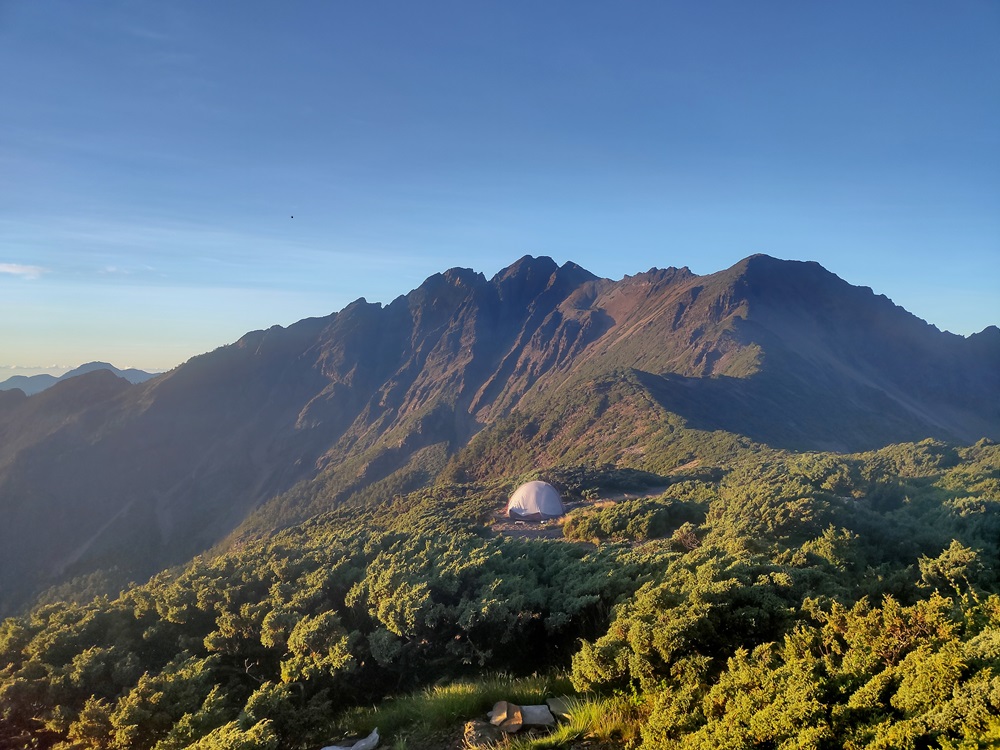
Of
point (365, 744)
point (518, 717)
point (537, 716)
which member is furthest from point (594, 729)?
point (365, 744)

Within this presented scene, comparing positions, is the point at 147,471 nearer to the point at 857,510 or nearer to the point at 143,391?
the point at 143,391

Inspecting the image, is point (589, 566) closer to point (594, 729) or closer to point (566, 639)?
point (566, 639)

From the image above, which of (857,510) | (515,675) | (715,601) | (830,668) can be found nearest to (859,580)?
(715,601)

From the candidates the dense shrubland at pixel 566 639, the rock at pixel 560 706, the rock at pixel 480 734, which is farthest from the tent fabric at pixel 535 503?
the rock at pixel 480 734

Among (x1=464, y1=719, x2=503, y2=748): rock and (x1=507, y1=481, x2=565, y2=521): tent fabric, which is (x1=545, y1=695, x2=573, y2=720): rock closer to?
(x1=464, y1=719, x2=503, y2=748): rock

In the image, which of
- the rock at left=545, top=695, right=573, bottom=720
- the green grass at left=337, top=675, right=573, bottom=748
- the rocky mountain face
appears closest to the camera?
the rock at left=545, top=695, right=573, bottom=720

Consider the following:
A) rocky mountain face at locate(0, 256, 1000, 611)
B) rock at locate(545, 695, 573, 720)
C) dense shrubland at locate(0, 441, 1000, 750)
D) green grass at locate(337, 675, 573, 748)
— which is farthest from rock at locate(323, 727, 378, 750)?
rocky mountain face at locate(0, 256, 1000, 611)
